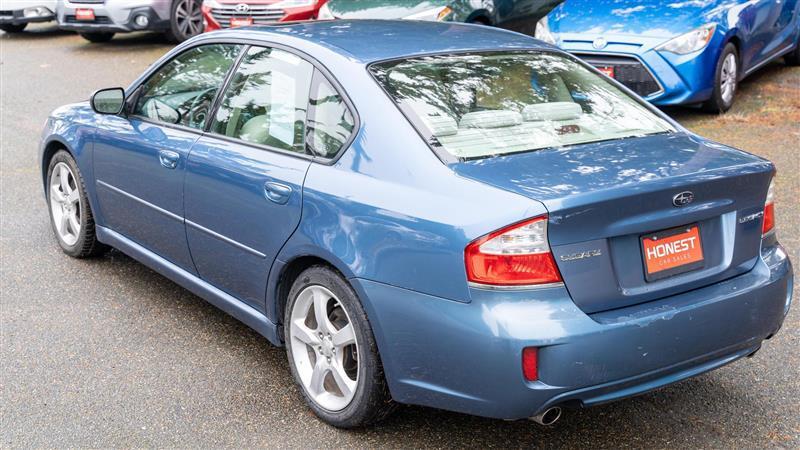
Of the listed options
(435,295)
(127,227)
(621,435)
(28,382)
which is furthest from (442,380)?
(127,227)

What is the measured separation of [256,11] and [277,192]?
861 cm

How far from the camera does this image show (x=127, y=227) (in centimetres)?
536

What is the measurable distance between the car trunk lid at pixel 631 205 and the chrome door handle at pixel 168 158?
1709 millimetres

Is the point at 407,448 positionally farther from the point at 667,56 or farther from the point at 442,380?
the point at 667,56

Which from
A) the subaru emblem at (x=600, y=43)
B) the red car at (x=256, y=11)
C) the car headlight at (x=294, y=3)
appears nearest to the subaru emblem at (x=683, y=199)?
the subaru emblem at (x=600, y=43)

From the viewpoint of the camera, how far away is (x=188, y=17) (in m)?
14.9

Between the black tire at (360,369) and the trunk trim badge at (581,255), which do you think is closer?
the trunk trim badge at (581,255)

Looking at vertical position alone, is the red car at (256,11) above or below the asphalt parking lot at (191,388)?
above

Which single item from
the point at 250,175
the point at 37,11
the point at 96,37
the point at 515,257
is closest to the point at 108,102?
the point at 250,175

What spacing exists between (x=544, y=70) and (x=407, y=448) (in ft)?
5.80

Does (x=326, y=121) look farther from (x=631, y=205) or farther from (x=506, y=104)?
(x=631, y=205)

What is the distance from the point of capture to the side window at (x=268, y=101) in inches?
165

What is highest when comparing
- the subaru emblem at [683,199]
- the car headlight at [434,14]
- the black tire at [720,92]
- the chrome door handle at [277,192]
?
the subaru emblem at [683,199]

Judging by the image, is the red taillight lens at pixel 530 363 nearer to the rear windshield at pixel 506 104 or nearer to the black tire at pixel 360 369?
the black tire at pixel 360 369
